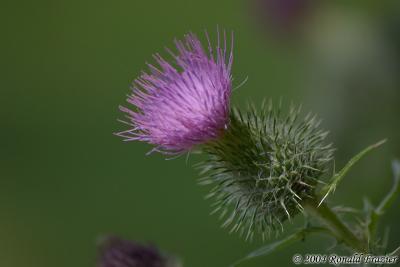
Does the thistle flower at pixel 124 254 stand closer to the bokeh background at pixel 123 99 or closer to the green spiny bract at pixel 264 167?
the green spiny bract at pixel 264 167

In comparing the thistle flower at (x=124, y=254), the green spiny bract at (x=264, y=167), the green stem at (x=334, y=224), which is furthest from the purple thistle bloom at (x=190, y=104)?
the thistle flower at (x=124, y=254)

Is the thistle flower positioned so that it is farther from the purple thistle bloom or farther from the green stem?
the green stem

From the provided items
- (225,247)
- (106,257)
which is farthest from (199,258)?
(106,257)

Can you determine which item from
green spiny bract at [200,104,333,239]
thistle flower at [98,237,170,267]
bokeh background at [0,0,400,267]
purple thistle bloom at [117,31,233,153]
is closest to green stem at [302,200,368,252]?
green spiny bract at [200,104,333,239]

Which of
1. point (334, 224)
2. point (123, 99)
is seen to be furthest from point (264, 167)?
point (123, 99)

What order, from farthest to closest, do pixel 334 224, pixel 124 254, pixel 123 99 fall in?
pixel 123 99
pixel 124 254
pixel 334 224

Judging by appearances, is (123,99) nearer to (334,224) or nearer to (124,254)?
(124,254)
